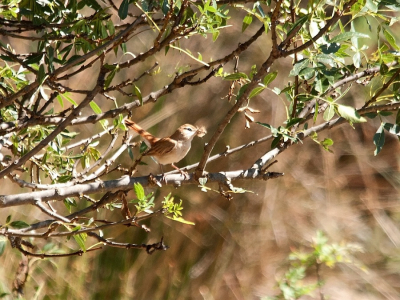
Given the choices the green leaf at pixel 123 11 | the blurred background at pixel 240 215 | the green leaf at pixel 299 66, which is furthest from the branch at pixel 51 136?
the blurred background at pixel 240 215

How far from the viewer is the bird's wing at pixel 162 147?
2.89 meters

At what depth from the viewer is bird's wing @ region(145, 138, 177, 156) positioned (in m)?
2.89

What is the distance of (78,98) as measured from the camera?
5043mm

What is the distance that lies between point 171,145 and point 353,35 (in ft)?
5.10

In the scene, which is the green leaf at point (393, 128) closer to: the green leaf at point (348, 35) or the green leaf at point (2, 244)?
the green leaf at point (348, 35)

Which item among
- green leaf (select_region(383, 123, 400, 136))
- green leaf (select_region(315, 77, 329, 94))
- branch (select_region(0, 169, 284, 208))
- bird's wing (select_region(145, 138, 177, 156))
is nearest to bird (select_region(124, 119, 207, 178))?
bird's wing (select_region(145, 138, 177, 156))

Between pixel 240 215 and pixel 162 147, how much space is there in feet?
9.38

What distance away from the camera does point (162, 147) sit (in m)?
2.89

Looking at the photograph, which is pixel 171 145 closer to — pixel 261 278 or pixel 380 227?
pixel 261 278

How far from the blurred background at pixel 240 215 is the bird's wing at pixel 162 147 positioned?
189 cm

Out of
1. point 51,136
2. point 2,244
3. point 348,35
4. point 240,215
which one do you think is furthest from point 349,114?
point 240,215

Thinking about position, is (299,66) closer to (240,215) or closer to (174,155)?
(174,155)

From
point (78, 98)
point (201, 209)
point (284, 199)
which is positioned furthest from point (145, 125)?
point (284, 199)

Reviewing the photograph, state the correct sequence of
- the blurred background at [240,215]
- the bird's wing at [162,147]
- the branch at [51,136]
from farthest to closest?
1. the blurred background at [240,215]
2. the bird's wing at [162,147]
3. the branch at [51,136]
